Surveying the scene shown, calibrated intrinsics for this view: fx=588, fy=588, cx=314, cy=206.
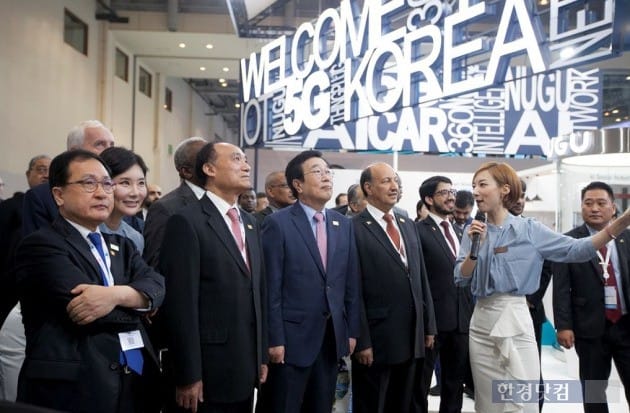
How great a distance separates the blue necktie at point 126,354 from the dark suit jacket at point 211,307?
0.28 metres

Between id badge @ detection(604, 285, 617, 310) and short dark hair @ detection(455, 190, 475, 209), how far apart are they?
140 centimetres

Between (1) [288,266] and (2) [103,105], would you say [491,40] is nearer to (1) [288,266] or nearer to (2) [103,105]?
(1) [288,266]

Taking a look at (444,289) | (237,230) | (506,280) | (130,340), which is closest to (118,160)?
(237,230)

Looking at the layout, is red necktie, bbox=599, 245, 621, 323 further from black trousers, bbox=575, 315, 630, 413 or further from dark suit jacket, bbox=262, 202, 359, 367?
dark suit jacket, bbox=262, 202, 359, 367

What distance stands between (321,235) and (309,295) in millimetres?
349

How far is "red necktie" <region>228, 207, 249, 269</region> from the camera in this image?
103 inches

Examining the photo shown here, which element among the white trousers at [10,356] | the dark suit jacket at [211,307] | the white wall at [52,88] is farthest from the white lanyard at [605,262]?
the white wall at [52,88]

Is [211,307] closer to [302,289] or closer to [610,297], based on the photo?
[302,289]

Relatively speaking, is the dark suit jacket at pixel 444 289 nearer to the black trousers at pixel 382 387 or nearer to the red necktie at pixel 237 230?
the black trousers at pixel 382 387

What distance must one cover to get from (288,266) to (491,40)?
356cm

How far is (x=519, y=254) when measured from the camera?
3.02m

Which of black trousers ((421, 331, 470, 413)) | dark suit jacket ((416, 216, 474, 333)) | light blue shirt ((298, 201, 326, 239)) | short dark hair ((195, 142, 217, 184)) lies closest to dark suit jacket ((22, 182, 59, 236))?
short dark hair ((195, 142, 217, 184))

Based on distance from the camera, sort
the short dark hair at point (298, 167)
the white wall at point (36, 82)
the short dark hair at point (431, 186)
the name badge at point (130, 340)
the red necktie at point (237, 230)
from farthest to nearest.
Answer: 1. the white wall at point (36, 82)
2. the short dark hair at point (431, 186)
3. the short dark hair at point (298, 167)
4. the red necktie at point (237, 230)
5. the name badge at point (130, 340)

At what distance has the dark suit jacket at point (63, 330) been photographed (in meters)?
1.83
